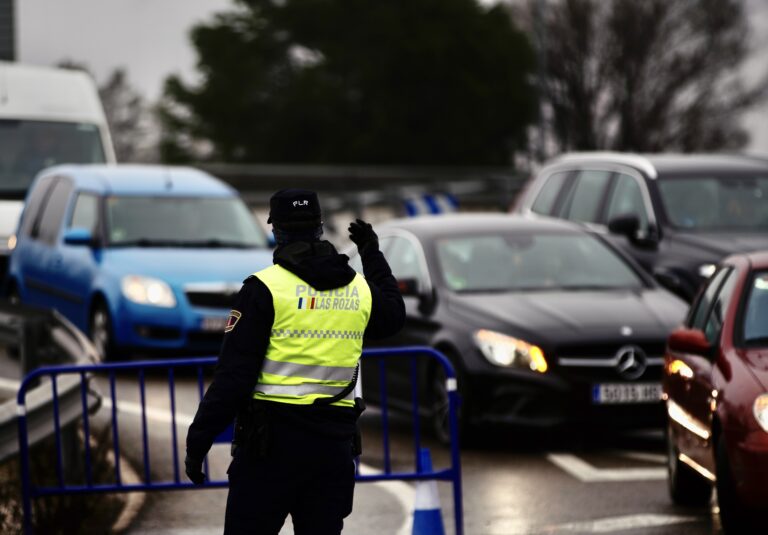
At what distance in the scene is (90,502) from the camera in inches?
368

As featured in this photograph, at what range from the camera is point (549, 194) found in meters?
16.1

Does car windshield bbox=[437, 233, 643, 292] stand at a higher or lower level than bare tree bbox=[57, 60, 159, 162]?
higher

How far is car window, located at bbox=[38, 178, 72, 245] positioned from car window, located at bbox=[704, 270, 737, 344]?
28.8 ft

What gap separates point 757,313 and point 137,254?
7.70 meters

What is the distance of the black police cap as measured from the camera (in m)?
5.50

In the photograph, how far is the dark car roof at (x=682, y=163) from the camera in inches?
592

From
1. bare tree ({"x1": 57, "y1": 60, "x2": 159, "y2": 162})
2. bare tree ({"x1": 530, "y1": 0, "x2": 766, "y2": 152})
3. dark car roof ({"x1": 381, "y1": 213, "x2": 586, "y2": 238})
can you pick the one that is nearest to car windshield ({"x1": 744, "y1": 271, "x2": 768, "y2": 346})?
dark car roof ({"x1": 381, "y1": 213, "x2": 586, "y2": 238})

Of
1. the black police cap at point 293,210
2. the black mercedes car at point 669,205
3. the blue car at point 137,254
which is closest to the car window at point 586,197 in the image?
the black mercedes car at point 669,205

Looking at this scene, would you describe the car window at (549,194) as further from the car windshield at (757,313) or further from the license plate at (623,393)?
the car windshield at (757,313)

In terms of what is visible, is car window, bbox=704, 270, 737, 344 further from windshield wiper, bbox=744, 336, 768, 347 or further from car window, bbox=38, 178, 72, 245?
car window, bbox=38, 178, 72, 245

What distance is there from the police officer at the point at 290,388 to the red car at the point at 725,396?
2.55 metres

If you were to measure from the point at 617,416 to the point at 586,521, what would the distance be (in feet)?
6.97

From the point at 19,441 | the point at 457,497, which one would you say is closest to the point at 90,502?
the point at 19,441

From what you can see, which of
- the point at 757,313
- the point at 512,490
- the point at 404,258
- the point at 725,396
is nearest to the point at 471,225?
the point at 404,258
